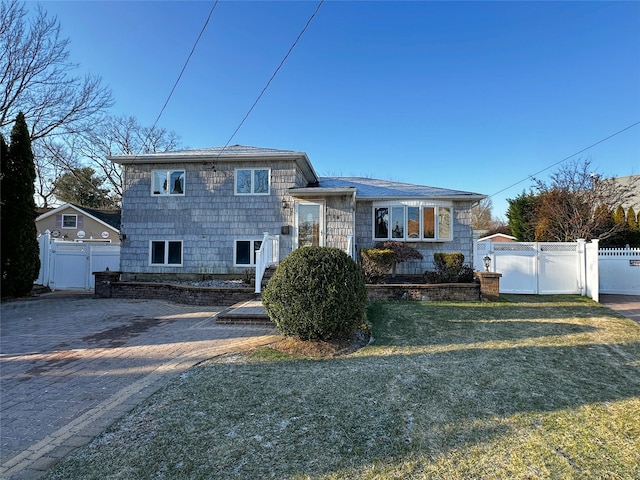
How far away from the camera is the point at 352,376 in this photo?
403 centimetres

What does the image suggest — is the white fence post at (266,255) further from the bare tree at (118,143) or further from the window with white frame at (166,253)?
the bare tree at (118,143)

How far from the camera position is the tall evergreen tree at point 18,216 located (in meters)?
11.0

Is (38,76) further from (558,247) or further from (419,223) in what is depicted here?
(558,247)

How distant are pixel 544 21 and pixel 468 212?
6019 mm

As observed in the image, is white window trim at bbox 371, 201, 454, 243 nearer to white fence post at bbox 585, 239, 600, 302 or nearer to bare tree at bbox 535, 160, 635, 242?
white fence post at bbox 585, 239, 600, 302

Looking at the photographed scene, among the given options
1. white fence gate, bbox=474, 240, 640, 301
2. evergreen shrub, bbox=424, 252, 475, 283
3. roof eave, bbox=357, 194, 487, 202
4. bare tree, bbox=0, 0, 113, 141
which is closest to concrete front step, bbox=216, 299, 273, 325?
evergreen shrub, bbox=424, 252, 475, 283

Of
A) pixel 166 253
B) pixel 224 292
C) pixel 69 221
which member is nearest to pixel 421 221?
pixel 224 292

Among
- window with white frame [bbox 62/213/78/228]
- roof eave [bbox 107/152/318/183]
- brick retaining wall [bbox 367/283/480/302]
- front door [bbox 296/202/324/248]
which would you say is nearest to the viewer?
brick retaining wall [bbox 367/283/480/302]

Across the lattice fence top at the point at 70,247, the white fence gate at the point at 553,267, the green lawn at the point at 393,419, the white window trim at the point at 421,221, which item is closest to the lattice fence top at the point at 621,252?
the white fence gate at the point at 553,267

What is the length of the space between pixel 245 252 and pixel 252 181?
2660 millimetres

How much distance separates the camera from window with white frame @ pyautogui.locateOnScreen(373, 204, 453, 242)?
1212 cm

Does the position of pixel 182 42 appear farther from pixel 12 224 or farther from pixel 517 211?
pixel 517 211

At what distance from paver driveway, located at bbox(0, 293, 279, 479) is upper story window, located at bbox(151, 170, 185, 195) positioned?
16.5ft

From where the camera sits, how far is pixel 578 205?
14719mm
